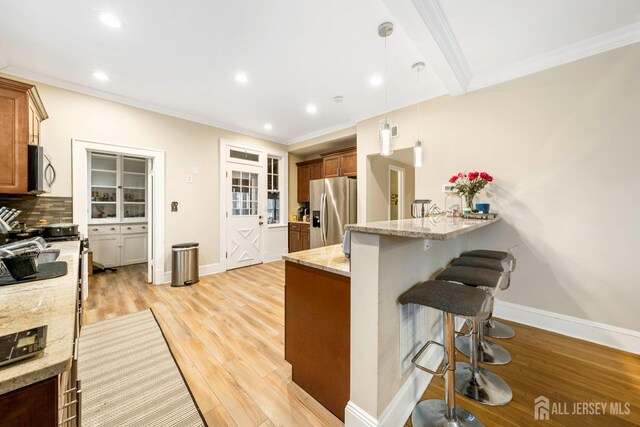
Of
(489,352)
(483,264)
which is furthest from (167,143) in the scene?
(489,352)

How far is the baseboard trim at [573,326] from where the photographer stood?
2.09 m

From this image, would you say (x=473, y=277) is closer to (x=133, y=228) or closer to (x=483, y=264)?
(x=483, y=264)

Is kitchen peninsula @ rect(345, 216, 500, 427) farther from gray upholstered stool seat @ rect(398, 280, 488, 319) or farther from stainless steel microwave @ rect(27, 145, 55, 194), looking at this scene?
stainless steel microwave @ rect(27, 145, 55, 194)

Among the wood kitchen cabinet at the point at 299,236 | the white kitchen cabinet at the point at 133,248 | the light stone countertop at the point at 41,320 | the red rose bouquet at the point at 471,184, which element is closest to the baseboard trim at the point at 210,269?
the wood kitchen cabinet at the point at 299,236

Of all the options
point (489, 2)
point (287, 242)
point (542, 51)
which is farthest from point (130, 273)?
point (542, 51)

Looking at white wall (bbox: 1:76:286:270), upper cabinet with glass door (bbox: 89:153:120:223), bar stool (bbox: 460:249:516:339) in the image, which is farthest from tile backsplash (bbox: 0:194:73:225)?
bar stool (bbox: 460:249:516:339)

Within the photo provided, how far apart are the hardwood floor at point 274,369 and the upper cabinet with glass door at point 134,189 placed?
2.65 meters

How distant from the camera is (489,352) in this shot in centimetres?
201

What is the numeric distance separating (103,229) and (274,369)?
196 inches

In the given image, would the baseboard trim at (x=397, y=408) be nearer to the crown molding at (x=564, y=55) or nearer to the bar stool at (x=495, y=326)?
the bar stool at (x=495, y=326)

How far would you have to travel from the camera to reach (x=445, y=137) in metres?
3.10

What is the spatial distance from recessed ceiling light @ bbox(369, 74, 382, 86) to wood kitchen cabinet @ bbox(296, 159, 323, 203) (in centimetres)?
250

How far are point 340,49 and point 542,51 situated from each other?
2009 millimetres

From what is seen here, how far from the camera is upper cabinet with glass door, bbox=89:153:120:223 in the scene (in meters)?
4.78
